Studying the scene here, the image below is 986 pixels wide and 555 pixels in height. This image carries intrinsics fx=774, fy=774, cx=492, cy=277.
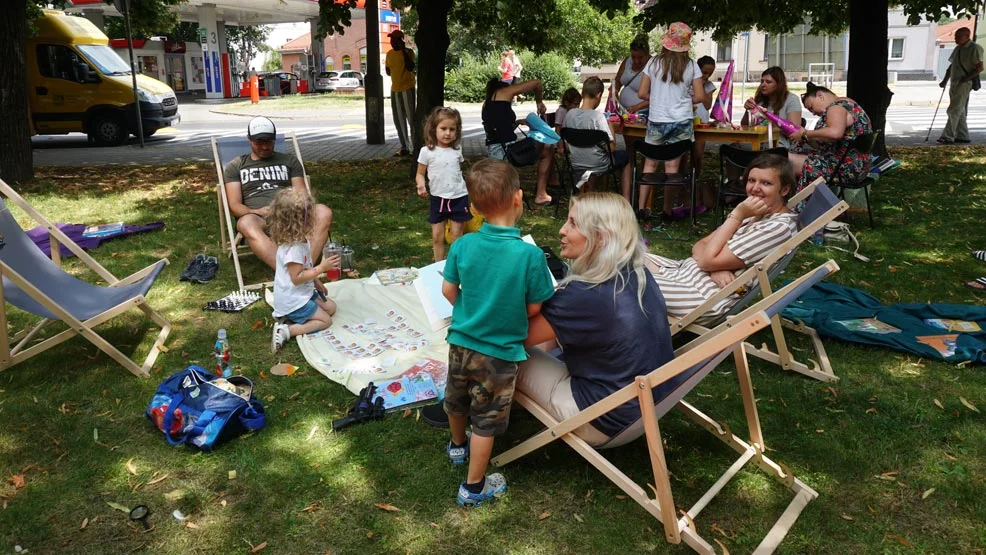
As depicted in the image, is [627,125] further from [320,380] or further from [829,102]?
[320,380]

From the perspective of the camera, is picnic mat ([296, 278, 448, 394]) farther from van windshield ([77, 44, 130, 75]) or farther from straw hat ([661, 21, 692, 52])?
van windshield ([77, 44, 130, 75])

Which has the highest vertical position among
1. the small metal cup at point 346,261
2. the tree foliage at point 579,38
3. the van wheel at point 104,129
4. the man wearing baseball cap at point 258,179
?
the tree foliage at point 579,38

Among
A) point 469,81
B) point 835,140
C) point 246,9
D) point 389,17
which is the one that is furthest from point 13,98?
point 389,17

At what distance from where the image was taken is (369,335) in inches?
203

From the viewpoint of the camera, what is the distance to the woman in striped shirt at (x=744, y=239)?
4293mm

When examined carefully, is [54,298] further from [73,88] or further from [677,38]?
[73,88]

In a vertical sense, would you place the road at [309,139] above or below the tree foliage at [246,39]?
below

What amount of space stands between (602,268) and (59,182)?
10.2 m

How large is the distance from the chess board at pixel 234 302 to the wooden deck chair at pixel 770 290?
124 inches

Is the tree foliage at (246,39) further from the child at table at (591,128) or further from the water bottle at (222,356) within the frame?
the water bottle at (222,356)

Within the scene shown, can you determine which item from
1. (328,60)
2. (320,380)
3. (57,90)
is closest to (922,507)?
(320,380)

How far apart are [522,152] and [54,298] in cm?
524

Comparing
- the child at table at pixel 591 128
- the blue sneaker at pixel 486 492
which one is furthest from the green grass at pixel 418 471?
the child at table at pixel 591 128

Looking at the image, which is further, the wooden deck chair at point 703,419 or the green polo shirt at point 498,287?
the green polo shirt at point 498,287
